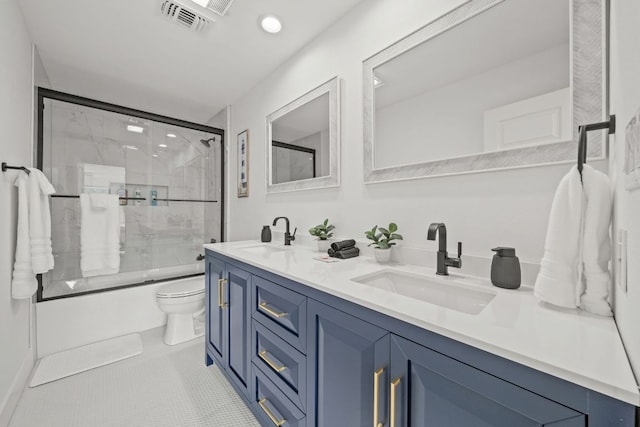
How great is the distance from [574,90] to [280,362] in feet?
5.00

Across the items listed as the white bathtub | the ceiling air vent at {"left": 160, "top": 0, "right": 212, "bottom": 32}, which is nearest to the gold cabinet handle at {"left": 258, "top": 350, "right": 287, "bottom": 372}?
the white bathtub

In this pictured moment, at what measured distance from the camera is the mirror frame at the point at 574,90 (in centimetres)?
83

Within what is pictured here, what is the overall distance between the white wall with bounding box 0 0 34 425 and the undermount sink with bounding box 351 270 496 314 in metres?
1.97

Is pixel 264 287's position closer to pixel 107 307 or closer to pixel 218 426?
pixel 218 426

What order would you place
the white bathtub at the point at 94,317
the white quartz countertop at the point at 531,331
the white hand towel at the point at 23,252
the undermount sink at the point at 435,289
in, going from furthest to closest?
the white bathtub at the point at 94,317 → the white hand towel at the point at 23,252 → the undermount sink at the point at 435,289 → the white quartz countertop at the point at 531,331

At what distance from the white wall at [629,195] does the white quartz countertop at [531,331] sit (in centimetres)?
4

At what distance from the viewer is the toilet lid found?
7.28 feet

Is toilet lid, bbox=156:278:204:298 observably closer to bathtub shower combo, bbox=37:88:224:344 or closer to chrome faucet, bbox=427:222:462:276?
bathtub shower combo, bbox=37:88:224:344

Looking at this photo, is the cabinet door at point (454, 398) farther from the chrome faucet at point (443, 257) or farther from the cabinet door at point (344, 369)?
the chrome faucet at point (443, 257)

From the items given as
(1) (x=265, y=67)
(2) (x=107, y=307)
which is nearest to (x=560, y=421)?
(1) (x=265, y=67)

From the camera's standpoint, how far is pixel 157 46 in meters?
1.99

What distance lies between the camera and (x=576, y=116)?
2.83 ft

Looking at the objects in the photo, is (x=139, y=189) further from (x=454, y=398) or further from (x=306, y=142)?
(x=454, y=398)

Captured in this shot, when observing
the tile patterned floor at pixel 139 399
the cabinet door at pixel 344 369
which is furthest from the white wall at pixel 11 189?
the cabinet door at pixel 344 369
